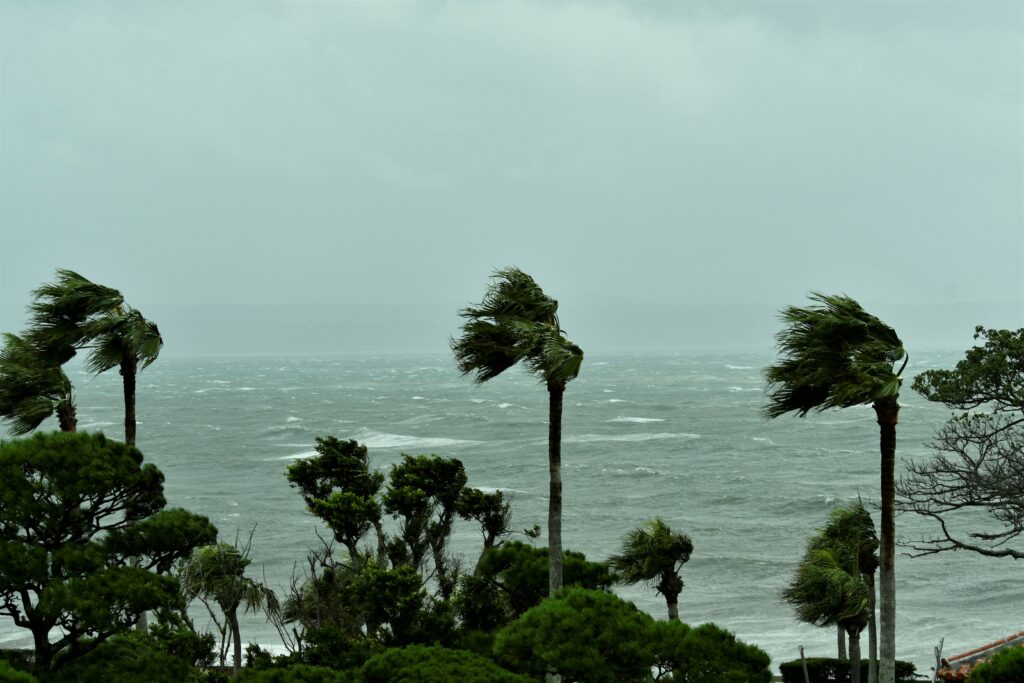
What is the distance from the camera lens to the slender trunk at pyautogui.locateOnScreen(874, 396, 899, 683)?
14.0 metres

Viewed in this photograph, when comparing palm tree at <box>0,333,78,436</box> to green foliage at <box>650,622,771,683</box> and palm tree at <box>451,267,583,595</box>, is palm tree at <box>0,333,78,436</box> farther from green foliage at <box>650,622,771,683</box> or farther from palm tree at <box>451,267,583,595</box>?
green foliage at <box>650,622,771,683</box>

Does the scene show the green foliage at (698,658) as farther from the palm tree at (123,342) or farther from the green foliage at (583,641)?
the palm tree at (123,342)

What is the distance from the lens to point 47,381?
18.7m

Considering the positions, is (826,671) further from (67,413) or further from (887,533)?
(67,413)

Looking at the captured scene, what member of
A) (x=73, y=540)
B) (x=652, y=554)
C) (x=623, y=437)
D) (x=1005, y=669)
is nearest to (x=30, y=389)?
(x=73, y=540)

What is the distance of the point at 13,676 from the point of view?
1427cm

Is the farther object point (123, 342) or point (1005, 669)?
point (123, 342)

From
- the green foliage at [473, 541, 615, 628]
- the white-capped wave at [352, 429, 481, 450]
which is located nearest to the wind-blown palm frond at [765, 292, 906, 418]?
the green foliage at [473, 541, 615, 628]

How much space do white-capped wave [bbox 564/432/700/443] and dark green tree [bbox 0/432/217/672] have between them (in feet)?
335

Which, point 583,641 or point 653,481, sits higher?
point 583,641

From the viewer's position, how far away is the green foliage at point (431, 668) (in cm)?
1516

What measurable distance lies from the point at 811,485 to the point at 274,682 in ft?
239

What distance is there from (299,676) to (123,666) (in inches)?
105

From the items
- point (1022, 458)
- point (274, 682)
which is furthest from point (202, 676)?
point (1022, 458)
